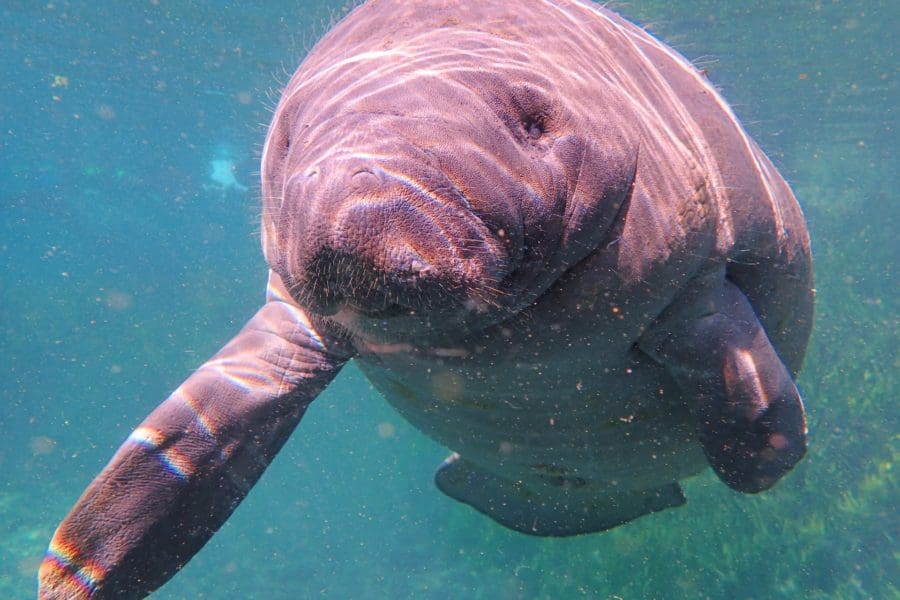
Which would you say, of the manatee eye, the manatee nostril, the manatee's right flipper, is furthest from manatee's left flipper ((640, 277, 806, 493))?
the manatee nostril

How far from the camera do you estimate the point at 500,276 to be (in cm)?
174

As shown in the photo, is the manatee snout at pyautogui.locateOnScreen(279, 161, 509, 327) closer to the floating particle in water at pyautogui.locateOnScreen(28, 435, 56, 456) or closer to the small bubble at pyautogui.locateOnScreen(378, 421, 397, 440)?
the small bubble at pyautogui.locateOnScreen(378, 421, 397, 440)

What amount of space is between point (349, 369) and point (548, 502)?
2710 centimetres

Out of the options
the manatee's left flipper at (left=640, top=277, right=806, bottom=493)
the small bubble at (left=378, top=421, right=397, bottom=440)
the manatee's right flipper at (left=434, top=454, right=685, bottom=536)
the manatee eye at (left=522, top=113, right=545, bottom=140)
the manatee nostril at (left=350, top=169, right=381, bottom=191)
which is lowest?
the small bubble at (left=378, top=421, right=397, bottom=440)

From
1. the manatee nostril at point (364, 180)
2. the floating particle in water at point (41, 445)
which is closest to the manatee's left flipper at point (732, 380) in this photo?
the manatee nostril at point (364, 180)

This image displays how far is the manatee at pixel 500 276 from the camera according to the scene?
62.1 inches

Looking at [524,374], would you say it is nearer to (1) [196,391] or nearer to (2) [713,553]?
(1) [196,391]

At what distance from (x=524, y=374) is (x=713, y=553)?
8560mm

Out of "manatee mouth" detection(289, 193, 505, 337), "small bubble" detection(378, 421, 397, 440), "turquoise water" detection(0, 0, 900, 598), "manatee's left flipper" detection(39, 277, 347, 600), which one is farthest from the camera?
"small bubble" detection(378, 421, 397, 440)

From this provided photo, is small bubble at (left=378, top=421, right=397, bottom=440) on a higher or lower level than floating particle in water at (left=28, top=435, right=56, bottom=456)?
lower

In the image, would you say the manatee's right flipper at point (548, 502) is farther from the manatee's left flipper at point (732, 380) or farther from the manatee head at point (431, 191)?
the manatee head at point (431, 191)

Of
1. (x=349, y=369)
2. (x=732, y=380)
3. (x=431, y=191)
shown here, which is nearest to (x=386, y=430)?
(x=349, y=369)

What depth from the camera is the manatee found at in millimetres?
1578

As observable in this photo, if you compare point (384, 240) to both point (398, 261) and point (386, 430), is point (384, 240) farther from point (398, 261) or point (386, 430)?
point (386, 430)
